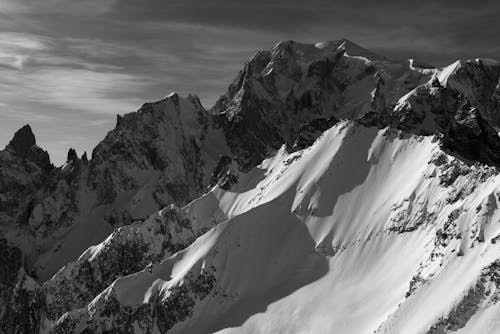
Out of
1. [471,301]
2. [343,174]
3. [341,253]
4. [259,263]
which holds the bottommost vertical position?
[471,301]

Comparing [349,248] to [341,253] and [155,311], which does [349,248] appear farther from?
[155,311]

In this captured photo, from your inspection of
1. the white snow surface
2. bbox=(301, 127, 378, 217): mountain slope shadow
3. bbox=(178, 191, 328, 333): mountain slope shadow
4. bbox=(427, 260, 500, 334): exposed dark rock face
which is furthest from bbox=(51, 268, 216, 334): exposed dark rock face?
bbox=(427, 260, 500, 334): exposed dark rock face

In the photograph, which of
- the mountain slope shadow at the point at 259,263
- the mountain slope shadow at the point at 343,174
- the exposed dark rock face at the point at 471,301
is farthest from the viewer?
the mountain slope shadow at the point at 343,174

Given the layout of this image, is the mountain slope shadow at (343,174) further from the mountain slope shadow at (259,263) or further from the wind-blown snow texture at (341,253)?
the mountain slope shadow at (259,263)

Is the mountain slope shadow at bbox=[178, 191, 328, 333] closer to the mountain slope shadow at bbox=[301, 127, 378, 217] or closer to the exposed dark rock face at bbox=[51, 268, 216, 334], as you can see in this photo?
the exposed dark rock face at bbox=[51, 268, 216, 334]

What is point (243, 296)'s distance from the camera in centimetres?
15800

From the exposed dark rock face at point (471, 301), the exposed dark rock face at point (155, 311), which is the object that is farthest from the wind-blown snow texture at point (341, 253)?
the exposed dark rock face at point (155, 311)

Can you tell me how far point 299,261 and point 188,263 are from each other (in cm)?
3091

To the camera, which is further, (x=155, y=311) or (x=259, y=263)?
(x=259, y=263)

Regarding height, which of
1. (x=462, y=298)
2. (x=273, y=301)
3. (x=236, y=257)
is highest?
(x=236, y=257)

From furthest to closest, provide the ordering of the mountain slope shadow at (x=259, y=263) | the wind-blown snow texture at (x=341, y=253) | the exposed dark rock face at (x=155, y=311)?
the exposed dark rock face at (x=155, y=311)
the mountain slope shadow at (x=259, y=263)
the wind-blown snow texture at (x=341, y=253)

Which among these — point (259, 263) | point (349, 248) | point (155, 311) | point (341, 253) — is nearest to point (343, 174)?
point (349, 248)

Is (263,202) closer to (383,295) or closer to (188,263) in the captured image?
(188,263)

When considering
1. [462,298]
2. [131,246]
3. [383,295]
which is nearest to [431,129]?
[383,295]
